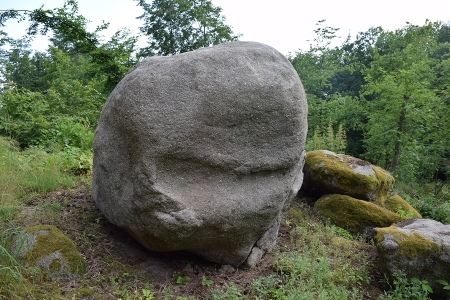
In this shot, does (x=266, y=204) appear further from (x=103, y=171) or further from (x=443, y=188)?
(x=443, y=188)

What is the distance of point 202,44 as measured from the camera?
14820 millimetres

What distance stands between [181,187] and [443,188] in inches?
531

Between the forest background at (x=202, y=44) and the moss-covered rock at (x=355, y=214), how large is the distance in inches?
172

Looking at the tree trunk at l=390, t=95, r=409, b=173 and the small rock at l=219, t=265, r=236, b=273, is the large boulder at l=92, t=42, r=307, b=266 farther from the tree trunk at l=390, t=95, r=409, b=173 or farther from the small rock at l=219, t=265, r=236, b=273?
the tree trunk at l=390, t=95, r=409, b=173

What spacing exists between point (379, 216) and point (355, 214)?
38cm

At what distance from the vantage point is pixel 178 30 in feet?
48.6

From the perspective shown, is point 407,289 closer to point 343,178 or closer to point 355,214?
point 355,214

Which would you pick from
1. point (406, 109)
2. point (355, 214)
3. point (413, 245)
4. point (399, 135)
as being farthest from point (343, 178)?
point (399, 135)

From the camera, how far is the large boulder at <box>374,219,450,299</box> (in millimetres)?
3824

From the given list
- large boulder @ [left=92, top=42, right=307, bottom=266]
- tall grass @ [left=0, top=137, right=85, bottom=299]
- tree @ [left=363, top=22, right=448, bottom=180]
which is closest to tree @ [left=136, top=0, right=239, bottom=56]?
tree @ [left=363, top=22, right=448, bottom=180]

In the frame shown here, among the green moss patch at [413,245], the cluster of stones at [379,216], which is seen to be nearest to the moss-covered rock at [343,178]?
the cluster of stones at [379,216]

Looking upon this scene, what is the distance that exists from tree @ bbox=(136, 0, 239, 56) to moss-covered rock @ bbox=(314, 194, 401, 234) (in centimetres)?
1054

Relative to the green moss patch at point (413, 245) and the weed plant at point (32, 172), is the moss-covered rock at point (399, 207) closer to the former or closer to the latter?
the green moss patch at point (413, 245)

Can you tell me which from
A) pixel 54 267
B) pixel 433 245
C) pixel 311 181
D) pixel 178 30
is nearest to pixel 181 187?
pixel 54 267
